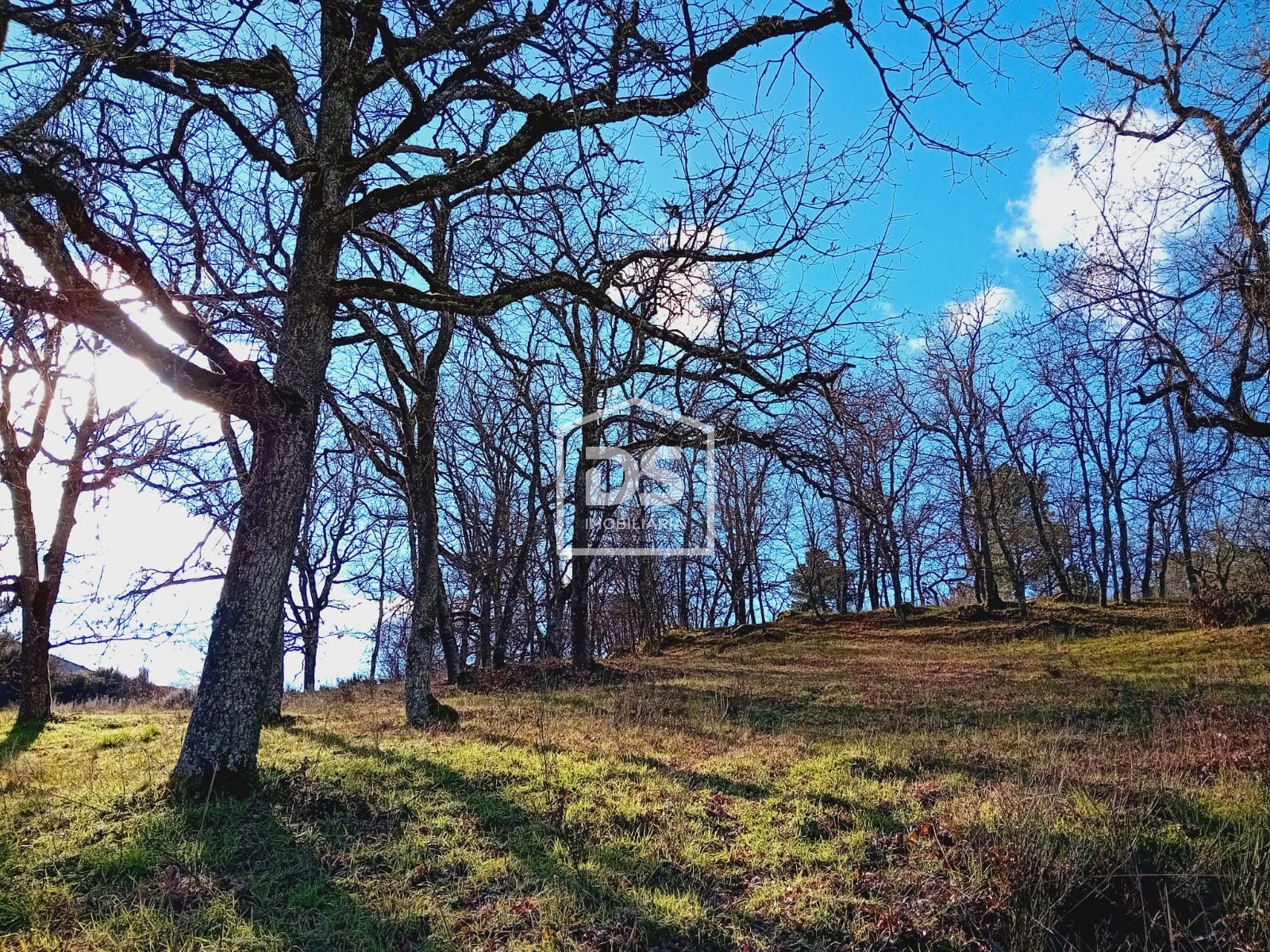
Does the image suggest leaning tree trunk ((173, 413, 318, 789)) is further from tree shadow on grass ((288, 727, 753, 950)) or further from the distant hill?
the distant hill

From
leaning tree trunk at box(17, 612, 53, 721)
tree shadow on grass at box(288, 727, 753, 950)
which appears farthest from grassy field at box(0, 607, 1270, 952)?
leaning tree trunk at box(17, 612, 53, 721)

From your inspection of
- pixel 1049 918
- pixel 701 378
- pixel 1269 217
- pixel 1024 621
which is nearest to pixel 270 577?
pixel 701 378

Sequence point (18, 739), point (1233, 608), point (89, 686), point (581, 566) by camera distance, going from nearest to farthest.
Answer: point (18, 739) < point (581, 566) < point (1233, 608) < point (89, 686)

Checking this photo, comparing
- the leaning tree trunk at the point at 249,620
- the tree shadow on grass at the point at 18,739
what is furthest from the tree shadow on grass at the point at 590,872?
the tree shadow on grass at the point at 18,739

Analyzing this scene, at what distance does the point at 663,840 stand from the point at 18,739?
8593 millimetres

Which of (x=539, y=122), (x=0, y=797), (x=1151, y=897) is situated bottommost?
(x=1151, y=897)

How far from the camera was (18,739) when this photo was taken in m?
8.23

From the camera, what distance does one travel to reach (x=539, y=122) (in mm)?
4859

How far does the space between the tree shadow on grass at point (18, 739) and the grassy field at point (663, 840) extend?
0.09m

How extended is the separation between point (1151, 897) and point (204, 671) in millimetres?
6008

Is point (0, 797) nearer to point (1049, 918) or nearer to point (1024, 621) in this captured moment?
point (1049, 918)

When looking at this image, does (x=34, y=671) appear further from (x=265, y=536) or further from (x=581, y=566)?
(x=581, y=566)

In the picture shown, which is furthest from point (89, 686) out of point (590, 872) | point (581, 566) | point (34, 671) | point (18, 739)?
point (590, 872)

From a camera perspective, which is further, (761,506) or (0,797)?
(761,506)
